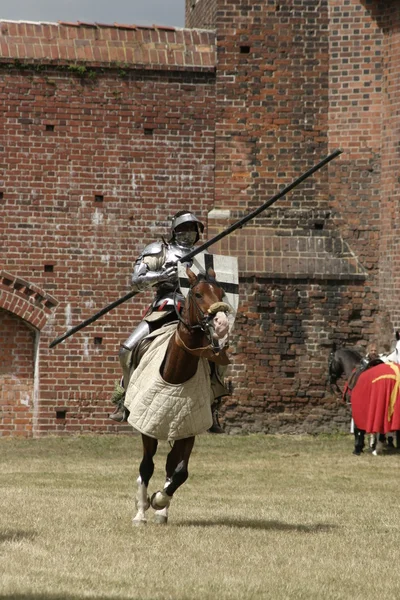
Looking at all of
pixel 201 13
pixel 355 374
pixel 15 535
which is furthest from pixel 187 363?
pixel 201 13

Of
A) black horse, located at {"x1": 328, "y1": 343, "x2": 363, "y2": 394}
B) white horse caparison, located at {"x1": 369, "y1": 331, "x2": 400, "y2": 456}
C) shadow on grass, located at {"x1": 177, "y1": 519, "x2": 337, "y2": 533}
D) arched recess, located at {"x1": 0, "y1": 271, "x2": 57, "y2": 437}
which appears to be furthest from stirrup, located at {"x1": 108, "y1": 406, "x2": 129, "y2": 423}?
arched recess, located at {"x1": 0, "y1": 271, "x2": 57, "y2": 437}

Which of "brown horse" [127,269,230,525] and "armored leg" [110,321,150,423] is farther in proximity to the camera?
"armored leg" [110,321,150,423]

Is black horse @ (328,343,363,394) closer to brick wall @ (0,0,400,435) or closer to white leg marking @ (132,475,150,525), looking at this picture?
brick wall @ (0,0,400,435)

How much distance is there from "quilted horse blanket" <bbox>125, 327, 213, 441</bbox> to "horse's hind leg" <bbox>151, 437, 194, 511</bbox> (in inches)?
9.8

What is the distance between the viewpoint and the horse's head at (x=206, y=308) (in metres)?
8.05

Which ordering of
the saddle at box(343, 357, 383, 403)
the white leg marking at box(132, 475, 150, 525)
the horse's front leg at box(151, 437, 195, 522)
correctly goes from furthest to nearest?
the saddle at box(343, 357, 383, 403), the white leg marking at box(132, 475, 150, 525), the horse's front leg at box(151, 437, 195, 522)

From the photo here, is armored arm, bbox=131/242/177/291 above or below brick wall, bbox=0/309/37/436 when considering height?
above

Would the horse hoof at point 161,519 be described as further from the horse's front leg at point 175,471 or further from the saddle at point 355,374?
the saddle at point 355,374

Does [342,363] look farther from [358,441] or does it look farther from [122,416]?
[122,416]

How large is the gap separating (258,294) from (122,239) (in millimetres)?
2218

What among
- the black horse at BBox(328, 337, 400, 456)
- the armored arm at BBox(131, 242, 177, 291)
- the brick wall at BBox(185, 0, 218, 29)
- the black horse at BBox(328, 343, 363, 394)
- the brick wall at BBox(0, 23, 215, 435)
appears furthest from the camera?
the brick wall at BBox(185, 0, 218, 29)

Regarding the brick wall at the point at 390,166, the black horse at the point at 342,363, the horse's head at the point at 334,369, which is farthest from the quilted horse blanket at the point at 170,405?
the brick wall at the point at 390,166

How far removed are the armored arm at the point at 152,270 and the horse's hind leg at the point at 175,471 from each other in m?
1.28

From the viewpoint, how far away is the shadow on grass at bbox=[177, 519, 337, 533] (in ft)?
29.8
